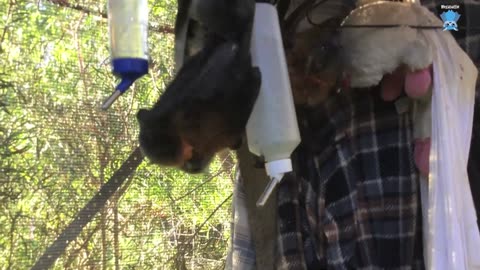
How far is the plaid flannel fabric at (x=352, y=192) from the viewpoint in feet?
3.15

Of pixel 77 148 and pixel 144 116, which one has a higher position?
pixel 77 148

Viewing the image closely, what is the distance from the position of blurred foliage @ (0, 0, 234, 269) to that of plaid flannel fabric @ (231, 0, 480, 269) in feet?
0.55

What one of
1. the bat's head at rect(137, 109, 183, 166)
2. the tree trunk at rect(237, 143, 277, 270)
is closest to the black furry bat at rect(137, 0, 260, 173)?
the bat's head at rect(137, 109, 183, 166)

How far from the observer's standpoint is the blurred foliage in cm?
97

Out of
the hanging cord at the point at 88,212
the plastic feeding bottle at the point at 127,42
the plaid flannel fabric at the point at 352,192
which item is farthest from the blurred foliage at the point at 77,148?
the plastic feeding bottle at the point at 127,42

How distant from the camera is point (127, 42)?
73 centimetres

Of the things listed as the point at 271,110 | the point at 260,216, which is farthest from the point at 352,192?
the point at 271,110

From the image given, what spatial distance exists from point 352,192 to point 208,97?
40cm

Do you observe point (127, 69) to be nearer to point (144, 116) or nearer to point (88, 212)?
point (144, 116)

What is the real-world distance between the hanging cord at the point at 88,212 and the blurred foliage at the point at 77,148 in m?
0.01

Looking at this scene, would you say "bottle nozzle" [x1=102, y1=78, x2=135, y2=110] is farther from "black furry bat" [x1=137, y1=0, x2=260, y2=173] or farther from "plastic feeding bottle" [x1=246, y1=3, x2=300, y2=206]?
"plastic feeding bottle" [x1=246, y1=3, x2=300, y2=206]

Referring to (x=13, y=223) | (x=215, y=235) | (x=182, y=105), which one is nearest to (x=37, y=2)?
(x=13, y=223)

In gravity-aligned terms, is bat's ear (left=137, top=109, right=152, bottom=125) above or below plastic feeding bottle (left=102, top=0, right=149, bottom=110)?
below

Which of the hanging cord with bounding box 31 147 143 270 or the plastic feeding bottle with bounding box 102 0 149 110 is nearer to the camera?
the plastic feeding bottle with bounding box 102 0 149 110
